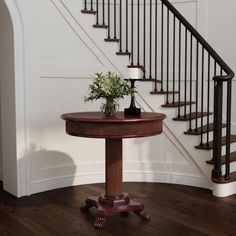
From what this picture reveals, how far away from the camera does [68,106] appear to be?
387cm

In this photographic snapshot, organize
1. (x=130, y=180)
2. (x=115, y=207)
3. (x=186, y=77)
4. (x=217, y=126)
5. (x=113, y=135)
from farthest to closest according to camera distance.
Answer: (x=186, y=77) < (x=130, y=180) < (x=217, y=126) < (x=115, y=207) < (x=113, y=135)

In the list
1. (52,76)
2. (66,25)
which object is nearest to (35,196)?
(52,76)

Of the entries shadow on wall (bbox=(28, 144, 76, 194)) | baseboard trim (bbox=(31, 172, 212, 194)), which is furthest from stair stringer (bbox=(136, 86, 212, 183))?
shadow on wall (bbox=(28, 144, 76, 194))

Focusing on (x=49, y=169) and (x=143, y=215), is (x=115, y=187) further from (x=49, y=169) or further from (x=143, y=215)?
(x=49, y=169)

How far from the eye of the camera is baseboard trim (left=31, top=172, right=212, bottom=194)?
148 inches

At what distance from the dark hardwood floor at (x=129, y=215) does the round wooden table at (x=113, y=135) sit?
0.32 feet

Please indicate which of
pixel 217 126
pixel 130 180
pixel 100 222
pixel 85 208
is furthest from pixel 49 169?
pixel 217 126

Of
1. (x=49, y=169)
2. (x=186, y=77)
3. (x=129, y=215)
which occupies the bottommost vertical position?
(x=129, y=215)

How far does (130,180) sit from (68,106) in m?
1.07

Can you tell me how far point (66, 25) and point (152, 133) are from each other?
1635mm

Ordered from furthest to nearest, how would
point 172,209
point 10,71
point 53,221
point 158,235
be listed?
point 10,71 → point 172,209 → point 53,221 → point 158,235

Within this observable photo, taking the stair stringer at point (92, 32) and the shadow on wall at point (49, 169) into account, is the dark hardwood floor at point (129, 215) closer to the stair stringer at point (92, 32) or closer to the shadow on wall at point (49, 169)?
the shadow on wall at point (49, 169)

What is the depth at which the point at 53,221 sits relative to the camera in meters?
2.93

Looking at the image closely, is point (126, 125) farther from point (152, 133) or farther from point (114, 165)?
point (114, 165)
